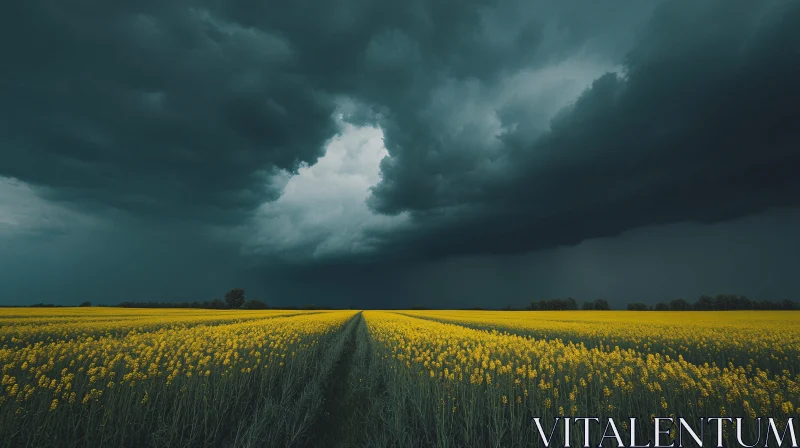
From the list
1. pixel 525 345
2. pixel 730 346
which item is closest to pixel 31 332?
pixel 525 345

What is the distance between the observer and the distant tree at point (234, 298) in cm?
12274

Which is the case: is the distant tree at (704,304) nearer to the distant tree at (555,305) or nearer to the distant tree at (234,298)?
the distant tree at (555,305)

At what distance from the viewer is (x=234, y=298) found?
4894 inches

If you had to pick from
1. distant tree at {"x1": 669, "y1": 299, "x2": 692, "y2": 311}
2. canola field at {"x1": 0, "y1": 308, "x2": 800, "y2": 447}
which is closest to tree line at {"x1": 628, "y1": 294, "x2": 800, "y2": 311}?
distant tree at {"x1": 669, "y1": 299, "x2": 692, "y2": 311}

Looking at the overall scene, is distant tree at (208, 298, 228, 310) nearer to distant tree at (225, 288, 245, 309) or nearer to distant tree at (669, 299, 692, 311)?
distant tree at (225, 288, 245, 309)

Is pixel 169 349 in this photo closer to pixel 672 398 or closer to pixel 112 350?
pixel 112 350

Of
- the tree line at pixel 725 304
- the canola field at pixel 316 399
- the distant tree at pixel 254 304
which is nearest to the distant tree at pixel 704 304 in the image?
the tree line at pixel 725 304

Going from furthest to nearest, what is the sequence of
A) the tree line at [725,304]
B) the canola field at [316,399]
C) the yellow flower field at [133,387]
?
the tree line at [725,304]
the canola field at [316,399]
the yellow flower field at [133,387]

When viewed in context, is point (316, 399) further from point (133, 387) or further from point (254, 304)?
point (254, 304)

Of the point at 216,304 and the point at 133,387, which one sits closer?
the point at 133,387

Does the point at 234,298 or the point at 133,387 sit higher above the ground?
the point at 133,387

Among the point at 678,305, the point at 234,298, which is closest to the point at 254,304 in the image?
the point at 234,298

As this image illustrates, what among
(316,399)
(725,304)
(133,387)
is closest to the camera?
(133,387)

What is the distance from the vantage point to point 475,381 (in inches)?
269
